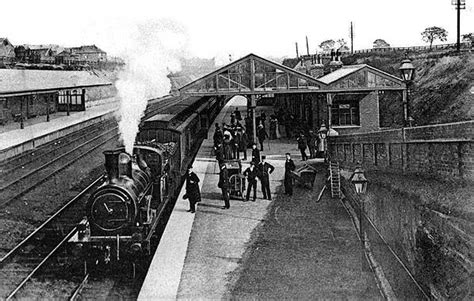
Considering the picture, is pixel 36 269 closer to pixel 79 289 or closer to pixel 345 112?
pixel 79 289

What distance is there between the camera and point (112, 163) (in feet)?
35.3

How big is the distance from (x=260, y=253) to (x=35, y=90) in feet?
69.4

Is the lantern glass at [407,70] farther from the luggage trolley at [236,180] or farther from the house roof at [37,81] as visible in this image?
the house roof at [37,81]

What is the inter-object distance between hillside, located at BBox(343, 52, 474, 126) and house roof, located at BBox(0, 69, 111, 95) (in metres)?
22.6

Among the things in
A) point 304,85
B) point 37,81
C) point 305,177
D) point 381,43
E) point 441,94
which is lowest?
point 305,177

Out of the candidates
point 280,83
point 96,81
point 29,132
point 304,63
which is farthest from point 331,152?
point 304,63

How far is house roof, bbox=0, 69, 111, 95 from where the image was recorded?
87.1 ft

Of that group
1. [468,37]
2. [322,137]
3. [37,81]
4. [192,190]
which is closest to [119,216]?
[192,190]

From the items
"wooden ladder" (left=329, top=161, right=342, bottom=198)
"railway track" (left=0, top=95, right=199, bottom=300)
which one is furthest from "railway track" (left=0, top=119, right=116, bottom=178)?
"wooden ladder" (left=329, top=161, right=342, bottom=198)

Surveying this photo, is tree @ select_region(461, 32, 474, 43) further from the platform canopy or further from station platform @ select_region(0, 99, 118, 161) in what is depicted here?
station platform @ select_region(0, 99, 118, 161)

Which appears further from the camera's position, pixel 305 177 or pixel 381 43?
pixel 381 43

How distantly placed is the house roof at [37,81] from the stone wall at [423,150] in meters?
18.0

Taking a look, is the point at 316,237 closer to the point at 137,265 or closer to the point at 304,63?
the point at 137,265

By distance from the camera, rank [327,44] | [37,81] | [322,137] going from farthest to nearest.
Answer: [327,44], [37,81], [322,137]
